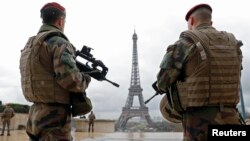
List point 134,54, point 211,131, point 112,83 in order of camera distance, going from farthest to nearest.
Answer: point 134,54
point 112,83
point 211,131

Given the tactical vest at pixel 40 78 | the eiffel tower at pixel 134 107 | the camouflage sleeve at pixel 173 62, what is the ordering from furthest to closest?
the eiffel tower at pixel 134 107 < the tactical vest at pixel 40 78 < the camouflage sleeve at pixel 173 62

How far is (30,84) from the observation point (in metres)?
3.63

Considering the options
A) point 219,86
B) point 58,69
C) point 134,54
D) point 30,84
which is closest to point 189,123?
point 219,86

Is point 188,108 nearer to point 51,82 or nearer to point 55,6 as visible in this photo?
point 51,82

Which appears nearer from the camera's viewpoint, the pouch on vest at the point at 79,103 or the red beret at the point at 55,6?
the pouch on vest at the point at 79,103

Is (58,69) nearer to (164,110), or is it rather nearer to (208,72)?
(164,110)

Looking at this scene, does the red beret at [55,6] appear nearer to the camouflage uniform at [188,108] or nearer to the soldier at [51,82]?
the soldier at [51,82]

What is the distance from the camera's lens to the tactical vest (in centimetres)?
353

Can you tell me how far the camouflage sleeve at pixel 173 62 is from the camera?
3316mm

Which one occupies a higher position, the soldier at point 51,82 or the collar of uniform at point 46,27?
the collar of uniform at point 46,27

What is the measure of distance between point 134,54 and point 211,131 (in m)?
66.1

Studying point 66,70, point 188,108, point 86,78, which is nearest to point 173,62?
point 188,108

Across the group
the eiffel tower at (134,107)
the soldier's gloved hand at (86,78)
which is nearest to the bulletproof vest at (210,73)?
the soldier's gloved hand at (86,78)

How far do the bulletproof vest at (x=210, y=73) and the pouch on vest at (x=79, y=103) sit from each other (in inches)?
39.9
